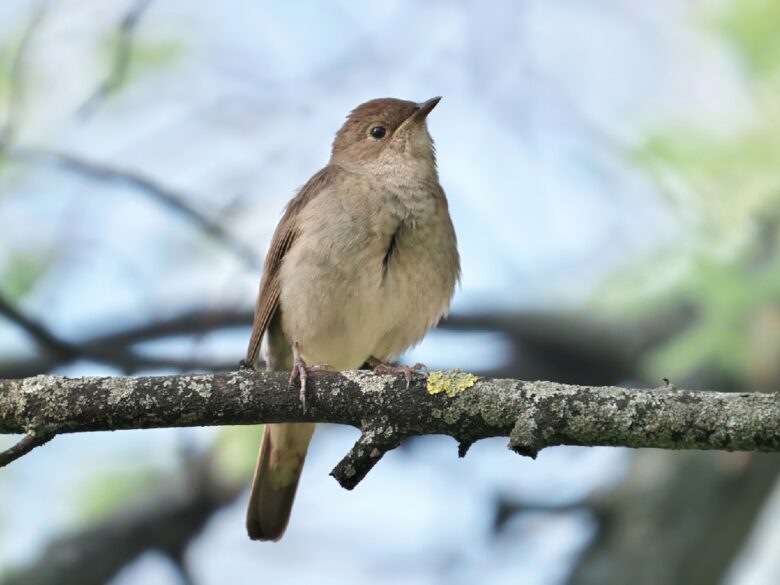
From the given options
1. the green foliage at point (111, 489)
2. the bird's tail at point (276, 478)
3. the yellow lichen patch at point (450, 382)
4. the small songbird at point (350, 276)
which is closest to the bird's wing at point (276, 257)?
the small songbird at point (350, 276)

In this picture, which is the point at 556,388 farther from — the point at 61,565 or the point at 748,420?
the point at 61,565

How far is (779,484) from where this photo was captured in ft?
25.4

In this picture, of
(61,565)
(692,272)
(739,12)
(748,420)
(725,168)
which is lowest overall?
(748,420)

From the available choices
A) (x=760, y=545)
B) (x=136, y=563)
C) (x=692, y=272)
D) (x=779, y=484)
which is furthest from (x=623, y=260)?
(x=136, y=563)

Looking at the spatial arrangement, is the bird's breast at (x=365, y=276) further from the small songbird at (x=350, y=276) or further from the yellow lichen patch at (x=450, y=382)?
the yellow lichen patch at (x=450, y=382)

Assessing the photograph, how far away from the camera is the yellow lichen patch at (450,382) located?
14.4ft

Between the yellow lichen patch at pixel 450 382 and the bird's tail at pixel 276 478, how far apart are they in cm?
219

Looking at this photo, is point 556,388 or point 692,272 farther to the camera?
point 692,272

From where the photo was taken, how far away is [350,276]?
595 cm

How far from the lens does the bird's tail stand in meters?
6.42

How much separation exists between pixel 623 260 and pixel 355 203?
2.59 meters

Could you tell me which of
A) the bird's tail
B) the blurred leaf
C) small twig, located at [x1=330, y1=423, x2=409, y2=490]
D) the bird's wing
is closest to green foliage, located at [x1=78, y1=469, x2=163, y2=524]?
the blurred leaf

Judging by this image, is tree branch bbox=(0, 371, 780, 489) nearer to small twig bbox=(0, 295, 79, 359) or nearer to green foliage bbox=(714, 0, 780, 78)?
small twig bbox=(0, 295, 79, 359)

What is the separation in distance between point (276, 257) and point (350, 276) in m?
0.70
